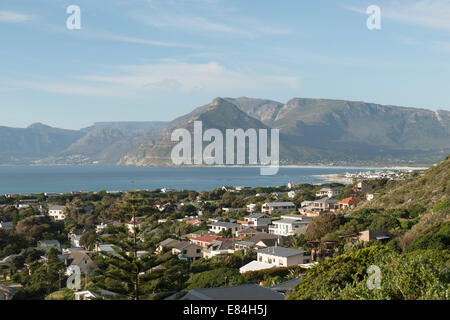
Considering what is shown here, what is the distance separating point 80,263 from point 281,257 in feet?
29.4

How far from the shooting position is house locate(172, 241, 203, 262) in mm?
23944

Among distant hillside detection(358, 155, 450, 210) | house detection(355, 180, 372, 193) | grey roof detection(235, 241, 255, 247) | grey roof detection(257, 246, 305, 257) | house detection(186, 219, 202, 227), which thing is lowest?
house detection(186, 219, 202, 227)

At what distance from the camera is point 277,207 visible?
41.3 metres

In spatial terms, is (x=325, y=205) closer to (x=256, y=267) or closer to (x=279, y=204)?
(x=279, y=204)

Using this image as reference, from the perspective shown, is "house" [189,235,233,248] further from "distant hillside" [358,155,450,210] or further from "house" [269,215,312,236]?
"distant hillside" [358,155,450,210]

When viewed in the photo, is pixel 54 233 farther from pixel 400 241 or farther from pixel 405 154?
pixel 405 154

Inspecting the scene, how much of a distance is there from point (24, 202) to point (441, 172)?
39.9 metres

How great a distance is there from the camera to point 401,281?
7.32 meters

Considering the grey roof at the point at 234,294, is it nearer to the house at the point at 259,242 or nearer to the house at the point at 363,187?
the house at the point at 259,242

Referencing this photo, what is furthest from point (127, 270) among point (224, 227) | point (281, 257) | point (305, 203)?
point (305, 203)

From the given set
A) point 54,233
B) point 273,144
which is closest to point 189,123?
point 273,144

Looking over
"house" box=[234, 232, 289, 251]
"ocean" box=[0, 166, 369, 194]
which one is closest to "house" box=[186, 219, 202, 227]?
"house" box=[234, 232, 289, 251]

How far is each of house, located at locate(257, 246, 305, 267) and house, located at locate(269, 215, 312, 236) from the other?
8328mm
